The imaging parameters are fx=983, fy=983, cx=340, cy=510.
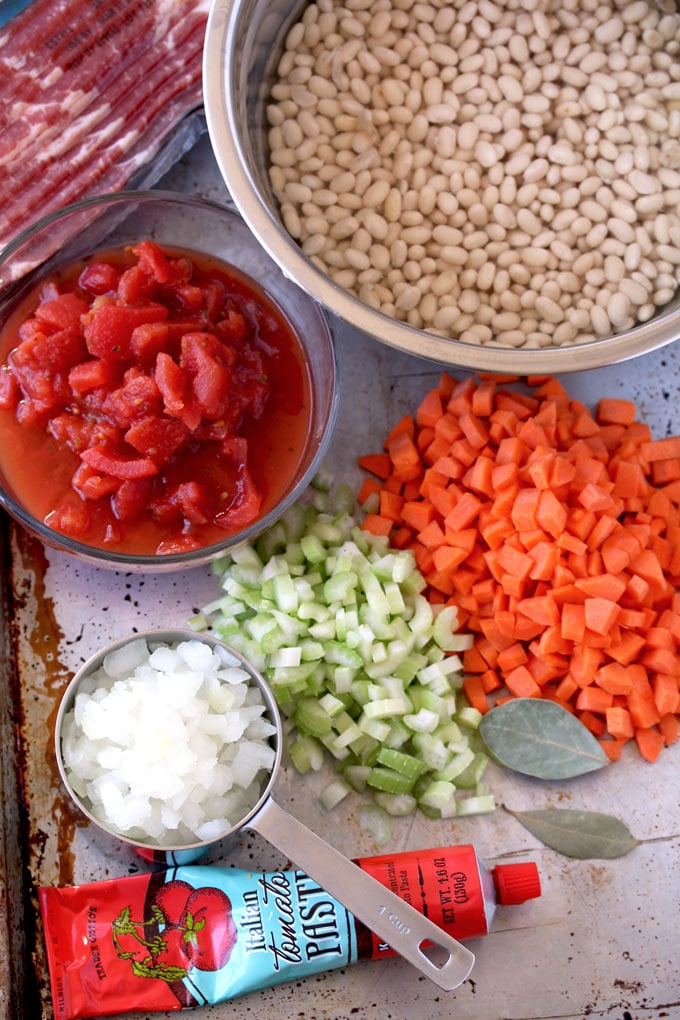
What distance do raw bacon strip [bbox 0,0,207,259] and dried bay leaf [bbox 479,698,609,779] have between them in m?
1.39

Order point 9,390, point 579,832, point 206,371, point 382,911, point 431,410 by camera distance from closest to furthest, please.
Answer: point 382,911
point 206,371
point 9,390
point 579,832
point 431,410

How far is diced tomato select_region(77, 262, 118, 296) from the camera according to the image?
199cm

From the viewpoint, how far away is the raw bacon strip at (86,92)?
2012 millimetres

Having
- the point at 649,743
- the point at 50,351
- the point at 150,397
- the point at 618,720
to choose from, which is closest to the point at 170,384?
the point at 150,397

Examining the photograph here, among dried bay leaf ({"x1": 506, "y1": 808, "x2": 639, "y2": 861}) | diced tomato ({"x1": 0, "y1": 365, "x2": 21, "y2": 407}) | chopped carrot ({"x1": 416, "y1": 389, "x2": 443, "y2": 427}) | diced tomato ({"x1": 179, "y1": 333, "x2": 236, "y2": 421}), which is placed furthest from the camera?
chopped carrot ({"x1": 416, "y1": 389, "x2": 443, "y2": 427})

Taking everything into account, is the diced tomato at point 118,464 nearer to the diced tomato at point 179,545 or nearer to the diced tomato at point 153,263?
the diced tomato at point 179,545

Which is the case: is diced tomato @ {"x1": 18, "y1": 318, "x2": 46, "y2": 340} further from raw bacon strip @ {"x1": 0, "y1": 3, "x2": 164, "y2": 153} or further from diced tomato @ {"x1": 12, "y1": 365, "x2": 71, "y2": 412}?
raw bacon strip @ {"x1": 0, "y1": 3, "x2": 164, "y2": 153}

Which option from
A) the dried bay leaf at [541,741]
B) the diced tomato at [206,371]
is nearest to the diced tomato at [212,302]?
the diced tomato at [206,371]

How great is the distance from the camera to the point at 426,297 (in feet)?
6.61

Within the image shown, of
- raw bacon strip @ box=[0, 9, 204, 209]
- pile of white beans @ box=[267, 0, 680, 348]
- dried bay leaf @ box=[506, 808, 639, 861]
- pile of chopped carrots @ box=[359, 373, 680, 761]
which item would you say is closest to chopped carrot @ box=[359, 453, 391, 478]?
pile of chopped carrots @ box=[359, 373, 680, 761]

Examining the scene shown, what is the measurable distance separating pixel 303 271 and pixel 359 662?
0.77 m

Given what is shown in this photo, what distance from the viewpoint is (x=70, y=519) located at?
1.89 m

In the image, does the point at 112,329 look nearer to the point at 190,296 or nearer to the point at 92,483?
the point at 190,296

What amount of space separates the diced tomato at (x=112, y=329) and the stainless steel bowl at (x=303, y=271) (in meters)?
0.29
